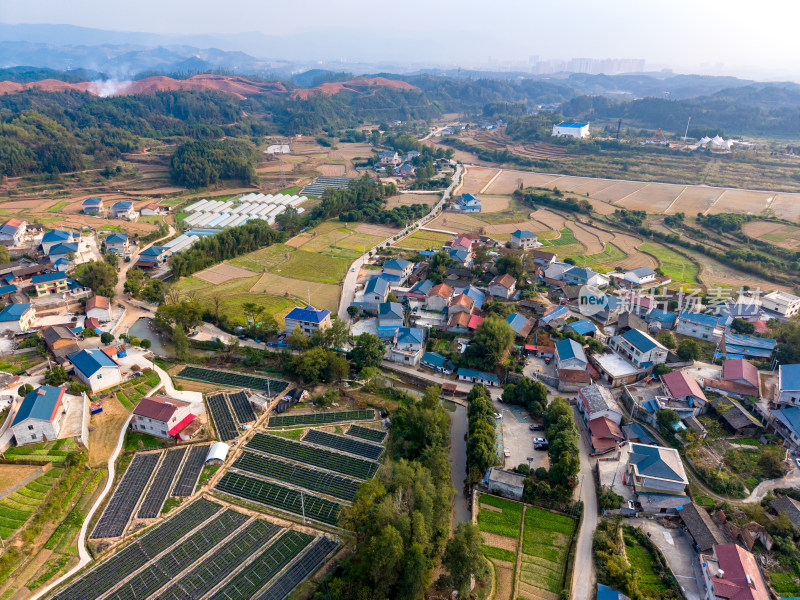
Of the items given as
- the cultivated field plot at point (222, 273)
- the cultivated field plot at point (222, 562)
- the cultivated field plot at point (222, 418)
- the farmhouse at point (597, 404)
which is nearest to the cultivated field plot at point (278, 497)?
the cultivated field plot at point (222, 562)

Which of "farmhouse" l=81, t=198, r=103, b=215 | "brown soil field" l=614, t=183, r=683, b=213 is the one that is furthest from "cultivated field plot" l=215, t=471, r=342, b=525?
"brown soil field" l=614, t=183, r=683, b=213

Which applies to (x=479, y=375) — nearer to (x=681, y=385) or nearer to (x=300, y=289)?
(x=681, y=385)

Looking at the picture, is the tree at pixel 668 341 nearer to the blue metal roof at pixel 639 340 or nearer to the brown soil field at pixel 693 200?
the blue metal roof at pixel 639 340

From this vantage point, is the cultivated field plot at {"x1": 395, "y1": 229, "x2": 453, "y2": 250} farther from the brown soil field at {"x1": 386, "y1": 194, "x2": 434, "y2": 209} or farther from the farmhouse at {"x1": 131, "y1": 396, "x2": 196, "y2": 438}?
the farmhouse at {"x1": 131, "y1": 396, "x2": 196, "y2": 438}

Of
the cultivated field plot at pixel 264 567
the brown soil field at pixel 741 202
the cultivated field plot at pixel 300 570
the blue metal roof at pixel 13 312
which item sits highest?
the brown soil field at pixel 741 202

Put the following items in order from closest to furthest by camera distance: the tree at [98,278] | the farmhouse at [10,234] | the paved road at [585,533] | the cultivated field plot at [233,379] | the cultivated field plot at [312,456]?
the paved road at [585,533], the cultivated field plot at [312,456], the cultivated field plot at [233,379], the tree at [98,278], the farmhouse at [10,234]

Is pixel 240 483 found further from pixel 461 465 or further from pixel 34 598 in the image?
pixel 461 465
